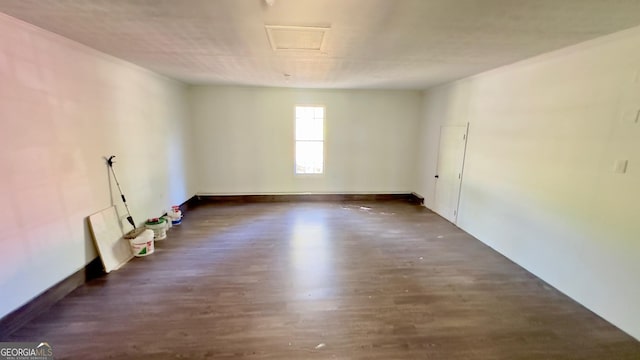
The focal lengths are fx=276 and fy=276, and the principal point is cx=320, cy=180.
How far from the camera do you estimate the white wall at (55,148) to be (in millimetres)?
2242

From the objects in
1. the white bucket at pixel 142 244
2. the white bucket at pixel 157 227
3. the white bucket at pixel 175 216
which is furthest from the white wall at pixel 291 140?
the white bucket at pixel 142 244

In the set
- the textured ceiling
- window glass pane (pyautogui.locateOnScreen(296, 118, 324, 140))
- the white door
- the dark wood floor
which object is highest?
the textured ceiling

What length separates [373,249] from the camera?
3.95 meters

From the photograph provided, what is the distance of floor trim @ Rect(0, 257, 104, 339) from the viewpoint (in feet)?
7.28

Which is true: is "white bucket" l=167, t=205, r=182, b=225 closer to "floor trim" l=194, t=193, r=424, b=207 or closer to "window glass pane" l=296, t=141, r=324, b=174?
"floor trim" l=194, t=193, r=424, b=207

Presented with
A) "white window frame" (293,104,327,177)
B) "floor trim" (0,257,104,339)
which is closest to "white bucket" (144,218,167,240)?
"floor trim" (0,257,104,339)

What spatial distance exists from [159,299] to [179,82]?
4.31 m

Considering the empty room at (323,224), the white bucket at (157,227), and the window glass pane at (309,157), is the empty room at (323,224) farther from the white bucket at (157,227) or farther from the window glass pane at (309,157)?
the window glass pane at (309,157)

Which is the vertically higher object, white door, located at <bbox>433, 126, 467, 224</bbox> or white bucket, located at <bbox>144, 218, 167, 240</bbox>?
white door, located at <bbox>433, 126, 467, 224</bbox>

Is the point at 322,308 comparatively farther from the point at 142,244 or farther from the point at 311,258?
the point at 142,244

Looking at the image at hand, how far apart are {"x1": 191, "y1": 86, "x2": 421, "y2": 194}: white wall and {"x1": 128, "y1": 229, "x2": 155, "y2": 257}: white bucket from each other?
2.76 meters

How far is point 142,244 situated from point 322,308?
8.57 ft

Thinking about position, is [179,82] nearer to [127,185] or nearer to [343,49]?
[127,185]

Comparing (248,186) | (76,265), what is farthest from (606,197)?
(248,186)
